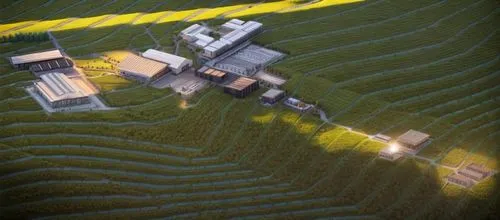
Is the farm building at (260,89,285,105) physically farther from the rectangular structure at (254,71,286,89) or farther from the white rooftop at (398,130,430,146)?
the white rooftop at (398,130,430,146)

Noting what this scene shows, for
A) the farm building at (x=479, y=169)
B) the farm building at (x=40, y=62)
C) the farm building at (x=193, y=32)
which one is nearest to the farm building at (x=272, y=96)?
the farm building at (x=193, y=32)

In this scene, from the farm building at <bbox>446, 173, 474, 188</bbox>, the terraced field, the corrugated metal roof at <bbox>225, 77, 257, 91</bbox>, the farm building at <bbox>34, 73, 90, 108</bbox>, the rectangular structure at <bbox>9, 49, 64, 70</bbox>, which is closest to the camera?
the farm building at <bbox>446, 173, 474, 188</bbox>

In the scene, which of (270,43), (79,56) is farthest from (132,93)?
(270,43)

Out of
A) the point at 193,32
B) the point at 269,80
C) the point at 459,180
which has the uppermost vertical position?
the point at 193,32

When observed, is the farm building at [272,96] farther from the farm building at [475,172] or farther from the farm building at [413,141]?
the farm building at [475,172]

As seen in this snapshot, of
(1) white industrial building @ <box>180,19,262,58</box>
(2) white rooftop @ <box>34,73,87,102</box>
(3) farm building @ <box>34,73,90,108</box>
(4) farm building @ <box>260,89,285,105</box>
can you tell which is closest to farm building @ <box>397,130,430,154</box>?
(4) farm building @ <box>260,89,285,105</box>

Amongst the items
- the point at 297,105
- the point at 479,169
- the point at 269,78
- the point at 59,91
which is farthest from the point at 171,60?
the point at 479,169

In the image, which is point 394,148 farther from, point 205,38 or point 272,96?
point 205,38
